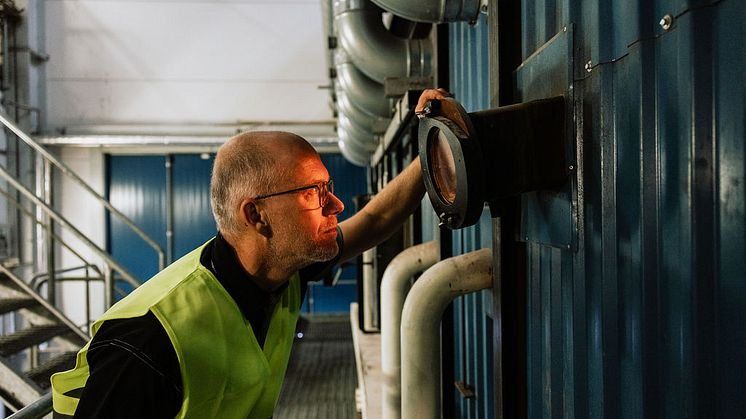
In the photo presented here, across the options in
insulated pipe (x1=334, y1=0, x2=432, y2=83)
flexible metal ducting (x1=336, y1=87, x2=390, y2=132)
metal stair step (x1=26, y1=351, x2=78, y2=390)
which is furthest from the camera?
flexible metal ducting (x1=336, y1=87, x2=390, y2=132)

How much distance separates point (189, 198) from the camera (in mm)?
8055

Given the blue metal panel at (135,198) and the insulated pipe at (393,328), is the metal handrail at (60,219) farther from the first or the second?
the blue metal panel at (135,198)

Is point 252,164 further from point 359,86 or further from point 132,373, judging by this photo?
point 359,86

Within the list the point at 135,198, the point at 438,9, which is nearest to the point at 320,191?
the point at 438,9

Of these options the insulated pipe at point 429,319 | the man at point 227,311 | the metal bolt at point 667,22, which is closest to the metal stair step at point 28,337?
the man at point 227,311

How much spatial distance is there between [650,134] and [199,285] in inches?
41.4

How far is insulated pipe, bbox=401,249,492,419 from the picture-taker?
5.09ft

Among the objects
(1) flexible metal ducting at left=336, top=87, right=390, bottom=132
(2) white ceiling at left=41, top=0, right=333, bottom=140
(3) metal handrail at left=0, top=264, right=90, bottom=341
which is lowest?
(3) metal handrail at left=0, top=264, right=90, bottom=341

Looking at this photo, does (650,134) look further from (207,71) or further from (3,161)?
(3,161)

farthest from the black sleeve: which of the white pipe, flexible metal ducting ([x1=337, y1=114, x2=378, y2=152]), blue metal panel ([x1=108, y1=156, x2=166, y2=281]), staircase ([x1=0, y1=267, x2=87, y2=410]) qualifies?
blue metal panel ([x1=108, y1=156, x2=166, y2=281])

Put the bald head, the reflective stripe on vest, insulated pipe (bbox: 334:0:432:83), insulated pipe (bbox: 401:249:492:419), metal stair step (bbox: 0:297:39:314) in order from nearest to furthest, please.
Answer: the reflective stripe on vest → the bald head → insulated pipe (bbox: 401:249:492:419) → insulated pipe (bbox: 334:0:432:83) → metal stair step (bbox: 0:297:39:314)

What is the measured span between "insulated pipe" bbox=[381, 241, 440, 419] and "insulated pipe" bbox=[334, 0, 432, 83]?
1147 mm

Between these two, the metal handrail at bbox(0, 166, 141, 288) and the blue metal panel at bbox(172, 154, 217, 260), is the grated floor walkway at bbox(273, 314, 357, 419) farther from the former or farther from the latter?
the blue metal panel at bbox(172, 154, 217, 260)

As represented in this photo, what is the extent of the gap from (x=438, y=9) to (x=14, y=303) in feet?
12.0
